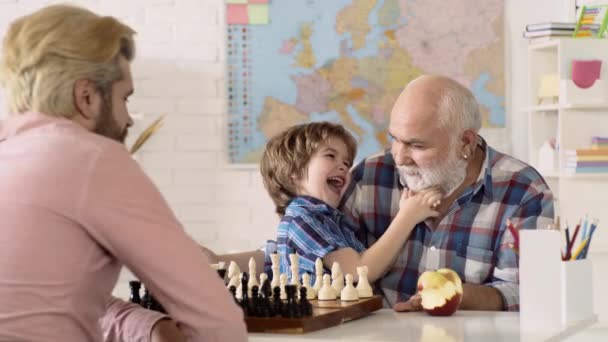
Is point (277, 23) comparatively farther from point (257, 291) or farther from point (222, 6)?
point (257, 291)

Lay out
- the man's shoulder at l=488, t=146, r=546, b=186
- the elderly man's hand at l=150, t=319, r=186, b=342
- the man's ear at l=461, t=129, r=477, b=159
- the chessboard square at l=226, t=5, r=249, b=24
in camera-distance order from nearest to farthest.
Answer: the elderly man's hand at l=150, t=319, r=186, b=342 → the man's shoulder at l=488, t=146, r=546, b=186 → the man's ear at l=461, t=129, r=477, b=159 → the chessboard square at l=226, t=5, r=249, b=24

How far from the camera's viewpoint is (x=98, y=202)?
1.41 metres

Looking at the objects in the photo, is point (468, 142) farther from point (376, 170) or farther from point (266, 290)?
point (266, 290)

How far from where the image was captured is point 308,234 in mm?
2615

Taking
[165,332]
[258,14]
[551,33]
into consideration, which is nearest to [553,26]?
[551,33]

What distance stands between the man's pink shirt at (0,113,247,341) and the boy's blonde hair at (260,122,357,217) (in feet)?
4.40

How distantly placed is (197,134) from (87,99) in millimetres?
3433

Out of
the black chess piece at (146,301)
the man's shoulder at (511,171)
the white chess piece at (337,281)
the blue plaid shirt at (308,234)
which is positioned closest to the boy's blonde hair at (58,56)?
the black chess piece at (146,301)

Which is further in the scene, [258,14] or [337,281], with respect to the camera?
[258,14]

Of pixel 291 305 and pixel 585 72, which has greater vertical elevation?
pixel 585 72

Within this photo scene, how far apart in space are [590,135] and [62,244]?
12.0 ft

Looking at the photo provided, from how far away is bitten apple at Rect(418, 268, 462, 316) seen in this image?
2.18m

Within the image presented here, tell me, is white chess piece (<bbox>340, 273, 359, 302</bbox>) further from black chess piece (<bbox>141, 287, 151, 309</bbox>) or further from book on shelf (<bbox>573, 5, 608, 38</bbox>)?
book on shelf (<bbox>573, 5, 608, 38</bbox>)

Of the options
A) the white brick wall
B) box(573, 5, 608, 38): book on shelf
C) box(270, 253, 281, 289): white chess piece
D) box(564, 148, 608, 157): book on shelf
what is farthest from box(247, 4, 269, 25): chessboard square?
box(270, 253, 281, 289): white chess piece
